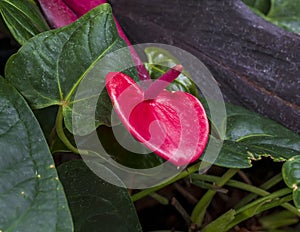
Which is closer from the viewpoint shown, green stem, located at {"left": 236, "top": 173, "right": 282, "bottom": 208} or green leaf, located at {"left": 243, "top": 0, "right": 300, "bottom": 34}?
green stem, located at {"left": 236, "top": 173, "right": 282, "bottom": 208}

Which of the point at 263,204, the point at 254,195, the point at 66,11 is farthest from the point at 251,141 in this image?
the point at 66,11

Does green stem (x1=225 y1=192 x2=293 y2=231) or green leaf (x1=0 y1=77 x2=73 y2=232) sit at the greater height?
green leaf (x1=0 y1=77 x2=73 y2=232)

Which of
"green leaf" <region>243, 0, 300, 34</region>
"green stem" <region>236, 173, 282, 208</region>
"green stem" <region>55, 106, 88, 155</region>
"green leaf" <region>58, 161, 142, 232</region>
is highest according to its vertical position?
"green leaf" <region>243, 0, 300, 34</region>

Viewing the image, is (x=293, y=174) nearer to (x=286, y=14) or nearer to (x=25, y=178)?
(x=25, y=178)

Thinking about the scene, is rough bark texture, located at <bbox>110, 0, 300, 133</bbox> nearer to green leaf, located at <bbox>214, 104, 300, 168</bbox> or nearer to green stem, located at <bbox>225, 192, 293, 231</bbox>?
green leaf, located at <bbox>214, 104, 300, 168</bbox>

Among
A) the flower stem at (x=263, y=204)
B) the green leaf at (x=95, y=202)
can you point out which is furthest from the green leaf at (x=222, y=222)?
the green leaf at (x=95, y=202)

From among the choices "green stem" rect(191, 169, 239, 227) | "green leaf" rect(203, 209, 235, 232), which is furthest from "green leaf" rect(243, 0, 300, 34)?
"green leaf" rect(203, 209, 235, 232)
